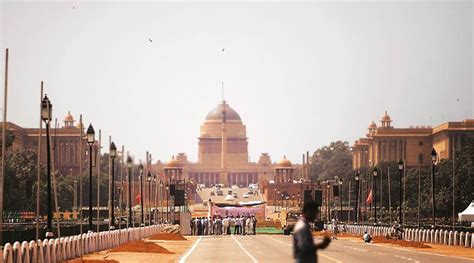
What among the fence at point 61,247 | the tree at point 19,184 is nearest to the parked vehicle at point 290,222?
the fence at point 61,247

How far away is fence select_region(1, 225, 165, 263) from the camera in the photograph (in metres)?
30.5

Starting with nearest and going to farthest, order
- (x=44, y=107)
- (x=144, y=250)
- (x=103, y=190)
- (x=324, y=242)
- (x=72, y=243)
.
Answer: (x=324, y=242), (x=44, y=107), (x=72, y=243), (x=144, y=250), (x=103, y=190)

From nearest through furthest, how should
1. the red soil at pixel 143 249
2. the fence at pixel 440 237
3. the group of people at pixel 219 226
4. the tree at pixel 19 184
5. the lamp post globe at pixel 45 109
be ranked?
the lamp post globe at pixel 45 109 → the red soil at pixel 143 249 → the fence at pixel 440 237 → the group of people at pixel 219 226 → the tree at pixel 19 184

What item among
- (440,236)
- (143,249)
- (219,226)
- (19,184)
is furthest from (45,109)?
(19,184)

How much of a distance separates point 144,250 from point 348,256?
401 inches

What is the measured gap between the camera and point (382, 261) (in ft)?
127

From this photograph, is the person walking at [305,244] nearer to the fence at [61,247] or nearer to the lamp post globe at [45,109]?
the fence at [61,247]

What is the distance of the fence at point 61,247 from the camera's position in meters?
30.5

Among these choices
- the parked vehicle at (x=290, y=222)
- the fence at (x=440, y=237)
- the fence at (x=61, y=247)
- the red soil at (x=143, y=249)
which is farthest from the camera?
the parked vehicle at (x=290, y=222)

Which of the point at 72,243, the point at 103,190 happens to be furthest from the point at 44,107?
the point at 103,190

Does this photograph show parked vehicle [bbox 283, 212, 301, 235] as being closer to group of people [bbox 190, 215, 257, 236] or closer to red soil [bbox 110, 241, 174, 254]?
group of people [bbox 190, 215, 257, 236]

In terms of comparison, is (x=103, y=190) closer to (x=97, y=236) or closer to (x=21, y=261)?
(x=97, y=236)

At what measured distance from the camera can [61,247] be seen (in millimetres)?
39000

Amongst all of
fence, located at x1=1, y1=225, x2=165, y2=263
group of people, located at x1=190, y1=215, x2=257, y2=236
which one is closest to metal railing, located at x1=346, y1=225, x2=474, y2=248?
fence, located at x1=1, y1=225, x2=165, y2=263
